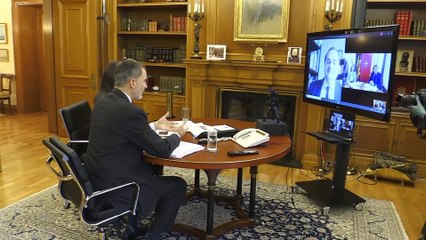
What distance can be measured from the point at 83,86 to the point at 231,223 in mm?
3470

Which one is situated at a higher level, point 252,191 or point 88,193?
point 88,193

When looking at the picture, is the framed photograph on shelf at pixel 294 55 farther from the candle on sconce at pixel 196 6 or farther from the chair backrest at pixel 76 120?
the chair backrest at pixel 76 120

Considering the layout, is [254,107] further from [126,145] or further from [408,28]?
[126,145]

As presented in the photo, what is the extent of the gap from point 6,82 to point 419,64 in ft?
23.7

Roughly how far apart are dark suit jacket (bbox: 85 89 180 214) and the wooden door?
3254mm

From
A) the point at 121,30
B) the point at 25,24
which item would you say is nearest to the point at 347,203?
the point at 121,30

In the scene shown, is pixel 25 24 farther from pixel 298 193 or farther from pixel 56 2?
pixel 298 193

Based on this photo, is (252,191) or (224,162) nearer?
(224,162)

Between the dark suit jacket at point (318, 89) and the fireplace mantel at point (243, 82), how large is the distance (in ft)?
2.03

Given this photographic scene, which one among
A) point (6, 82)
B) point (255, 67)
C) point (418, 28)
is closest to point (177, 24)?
point (255, 67)

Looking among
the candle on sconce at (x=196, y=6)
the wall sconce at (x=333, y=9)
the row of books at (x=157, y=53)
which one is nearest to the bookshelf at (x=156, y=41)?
the row of books at (x=157, y=53)

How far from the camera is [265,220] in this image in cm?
281

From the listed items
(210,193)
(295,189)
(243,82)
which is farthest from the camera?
(243,82)

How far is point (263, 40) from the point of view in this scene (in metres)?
4.22
